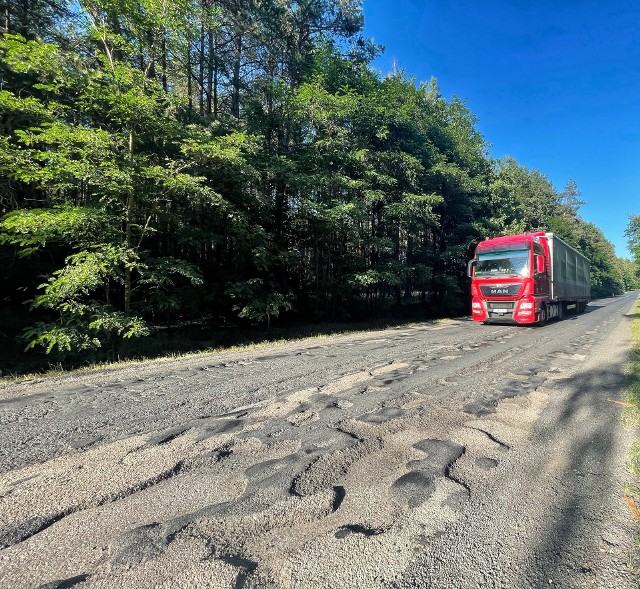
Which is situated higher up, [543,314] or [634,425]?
[543,314]

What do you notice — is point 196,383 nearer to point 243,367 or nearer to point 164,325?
point 243,367

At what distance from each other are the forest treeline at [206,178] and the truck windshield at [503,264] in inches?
164

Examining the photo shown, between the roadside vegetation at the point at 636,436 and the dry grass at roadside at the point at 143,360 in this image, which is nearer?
the roadside vegetation at the point at 636,436

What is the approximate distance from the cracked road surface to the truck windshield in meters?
8.78

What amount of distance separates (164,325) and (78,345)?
214 inches

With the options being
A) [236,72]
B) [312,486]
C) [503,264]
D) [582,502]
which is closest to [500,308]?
[503,264]

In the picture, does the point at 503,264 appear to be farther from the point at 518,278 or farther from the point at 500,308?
the point at 500,308

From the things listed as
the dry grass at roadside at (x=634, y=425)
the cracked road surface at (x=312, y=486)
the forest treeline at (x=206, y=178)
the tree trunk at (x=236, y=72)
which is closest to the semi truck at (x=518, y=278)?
the forest treeline at (x=206, y=178)

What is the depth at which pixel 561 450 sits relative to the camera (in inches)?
113

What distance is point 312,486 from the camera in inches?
88.4

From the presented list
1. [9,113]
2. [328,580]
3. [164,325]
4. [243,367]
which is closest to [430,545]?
[328,580]

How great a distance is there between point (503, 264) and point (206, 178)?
1093 cm

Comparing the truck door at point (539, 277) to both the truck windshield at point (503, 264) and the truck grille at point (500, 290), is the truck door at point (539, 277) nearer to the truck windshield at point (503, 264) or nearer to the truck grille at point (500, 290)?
the truck windshield at point (503, 264)

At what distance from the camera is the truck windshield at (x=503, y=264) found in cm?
1238
